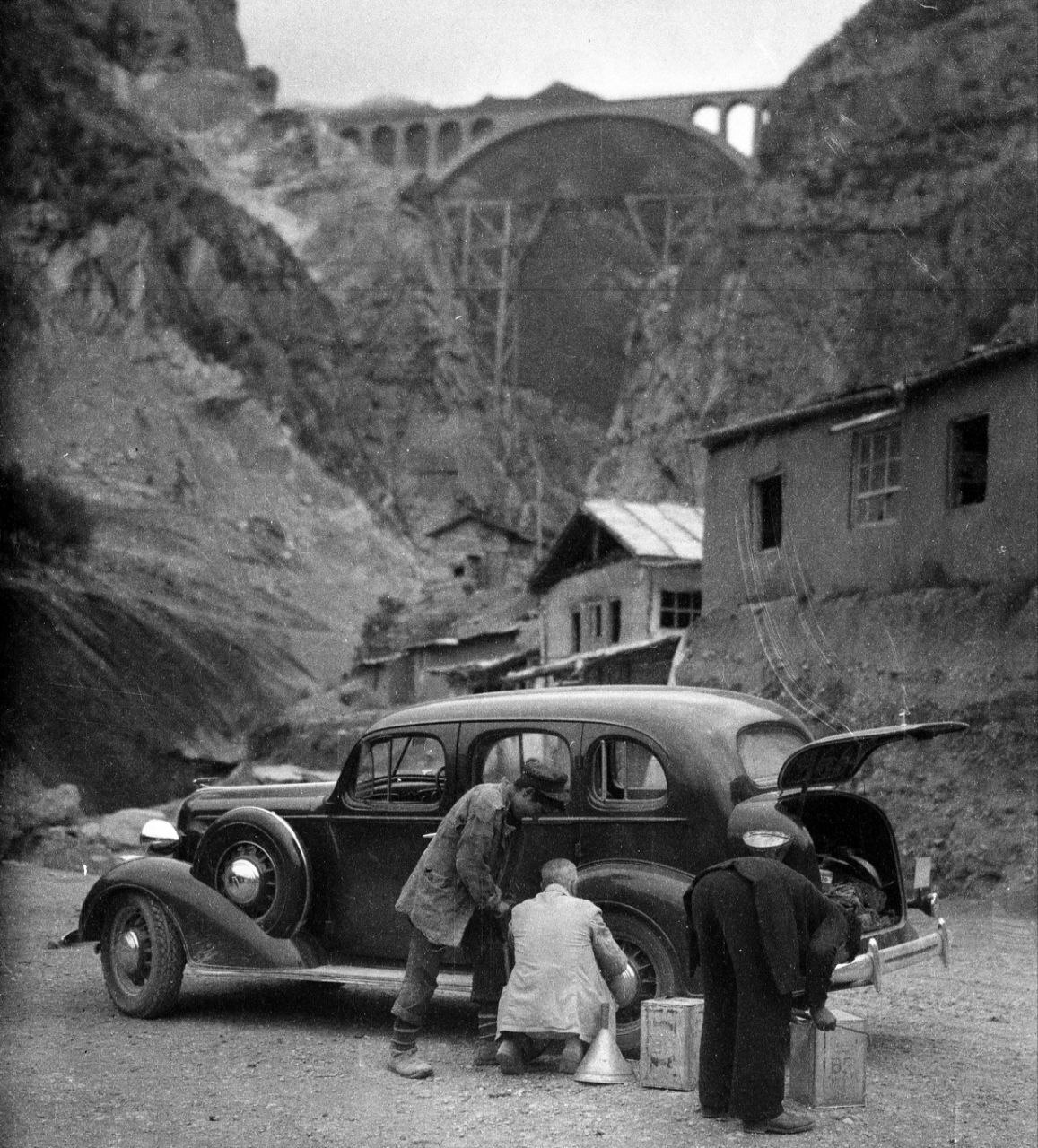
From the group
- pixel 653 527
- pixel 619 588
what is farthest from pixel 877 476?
pixel 653 527

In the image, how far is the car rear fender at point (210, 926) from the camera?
27.1ft

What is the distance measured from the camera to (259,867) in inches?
332

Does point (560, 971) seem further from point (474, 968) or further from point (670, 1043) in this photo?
point (474, 968)

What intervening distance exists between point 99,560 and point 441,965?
39.9m

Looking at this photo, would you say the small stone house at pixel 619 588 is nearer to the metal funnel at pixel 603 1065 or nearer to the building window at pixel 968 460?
the building window at pixel 968 460

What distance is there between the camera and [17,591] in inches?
1478

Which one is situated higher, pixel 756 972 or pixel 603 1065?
pixel 756 972

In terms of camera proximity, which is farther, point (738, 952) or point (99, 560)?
point (99, 560)

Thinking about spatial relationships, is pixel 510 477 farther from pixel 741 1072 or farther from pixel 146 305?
pixel 741 1072

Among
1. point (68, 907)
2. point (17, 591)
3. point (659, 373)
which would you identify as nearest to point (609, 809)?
point (68, 907)

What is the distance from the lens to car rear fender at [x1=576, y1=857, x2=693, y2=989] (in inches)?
289

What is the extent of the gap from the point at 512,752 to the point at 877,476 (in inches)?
481

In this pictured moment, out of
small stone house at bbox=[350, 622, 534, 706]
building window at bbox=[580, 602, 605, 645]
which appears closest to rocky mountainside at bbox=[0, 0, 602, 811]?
small stone house at bbox=[350, 622, 534, 706]

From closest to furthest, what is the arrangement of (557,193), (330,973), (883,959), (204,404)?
(883,959)
(330,973)
(204,404)
(557,193)
